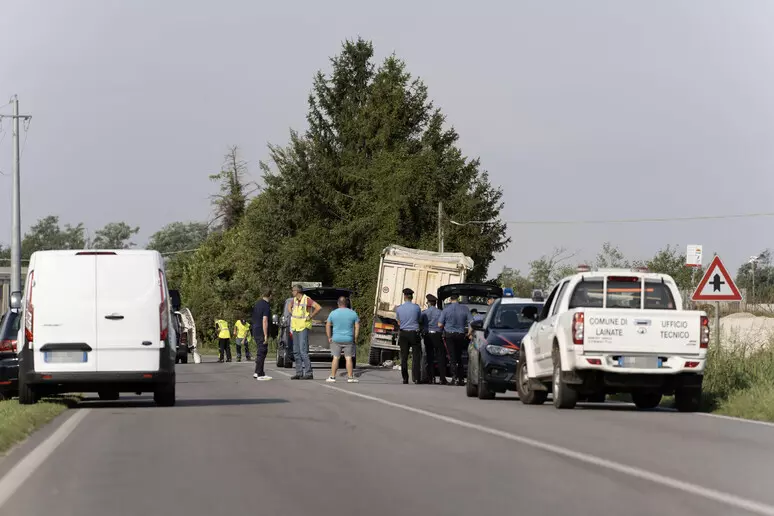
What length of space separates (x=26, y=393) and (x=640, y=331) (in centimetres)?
830

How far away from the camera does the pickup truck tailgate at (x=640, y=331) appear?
60.8ft

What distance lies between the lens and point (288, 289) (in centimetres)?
7525

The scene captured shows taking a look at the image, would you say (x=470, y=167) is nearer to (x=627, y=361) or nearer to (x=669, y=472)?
(x=627, y=361)

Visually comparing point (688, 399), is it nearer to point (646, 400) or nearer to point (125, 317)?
point (646, 400)

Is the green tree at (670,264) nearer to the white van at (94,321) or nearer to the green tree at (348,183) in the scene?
the green tree at (348,183)

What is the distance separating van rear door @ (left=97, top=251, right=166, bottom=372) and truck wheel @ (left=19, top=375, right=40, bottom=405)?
3.62 feet

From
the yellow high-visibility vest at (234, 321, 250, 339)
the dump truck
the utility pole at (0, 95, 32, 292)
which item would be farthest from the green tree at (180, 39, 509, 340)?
the dump truck

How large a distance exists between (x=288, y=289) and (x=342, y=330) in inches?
1834

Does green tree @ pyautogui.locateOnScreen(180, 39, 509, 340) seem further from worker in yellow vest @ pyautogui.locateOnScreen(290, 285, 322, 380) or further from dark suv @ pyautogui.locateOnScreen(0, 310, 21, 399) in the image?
dark suv @ pyautogui.locateOnScreen(0, 310, 21, 399)

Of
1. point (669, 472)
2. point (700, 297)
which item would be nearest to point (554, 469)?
point (669, 472)

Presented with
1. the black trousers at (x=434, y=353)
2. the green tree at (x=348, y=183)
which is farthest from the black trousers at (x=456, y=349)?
the green tree at (x=348, y=183)

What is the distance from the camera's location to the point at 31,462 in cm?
1226

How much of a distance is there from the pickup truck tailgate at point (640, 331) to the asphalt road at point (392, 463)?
2.81ft

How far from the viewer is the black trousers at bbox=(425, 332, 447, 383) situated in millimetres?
29406
